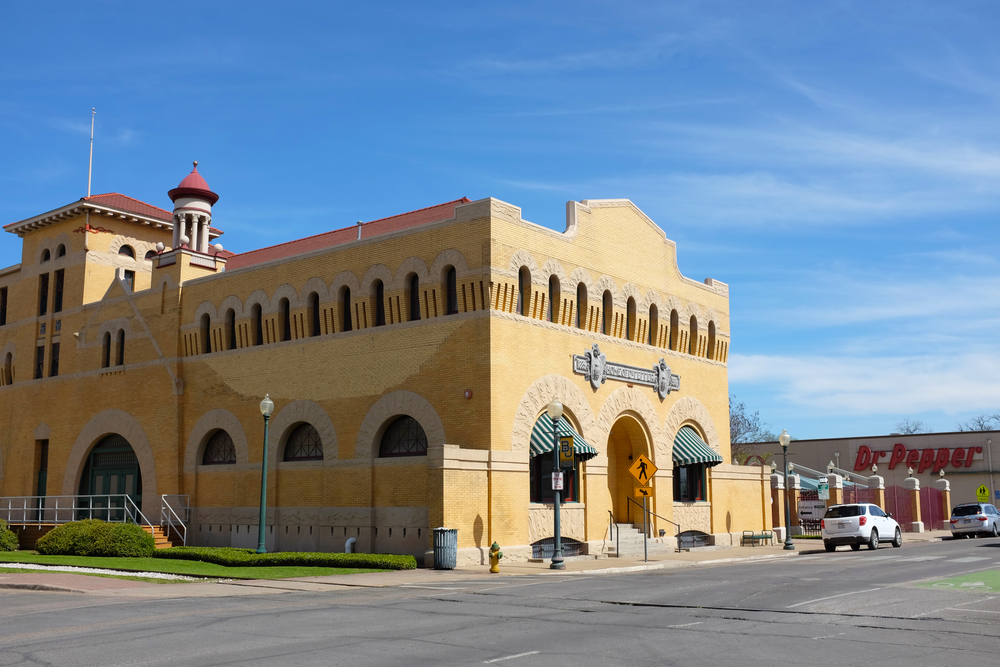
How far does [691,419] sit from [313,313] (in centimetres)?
1491

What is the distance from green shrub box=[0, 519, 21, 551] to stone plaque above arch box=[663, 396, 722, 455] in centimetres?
2330

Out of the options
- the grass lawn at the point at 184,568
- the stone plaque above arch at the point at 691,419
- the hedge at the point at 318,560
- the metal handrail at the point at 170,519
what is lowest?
the grass lawn at the point at 184,568

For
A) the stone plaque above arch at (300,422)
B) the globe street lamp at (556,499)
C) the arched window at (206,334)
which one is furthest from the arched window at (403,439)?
the arched window at (206,334)

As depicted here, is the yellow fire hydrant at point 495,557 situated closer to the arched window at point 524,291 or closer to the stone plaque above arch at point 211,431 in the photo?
the arched window at point 524,291

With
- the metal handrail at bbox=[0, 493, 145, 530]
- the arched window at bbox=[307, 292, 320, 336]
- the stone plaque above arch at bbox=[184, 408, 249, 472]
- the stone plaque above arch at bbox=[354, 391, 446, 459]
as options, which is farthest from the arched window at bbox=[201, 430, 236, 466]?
the stone plaque above arch at bbox=[354, 391, 446, 459]

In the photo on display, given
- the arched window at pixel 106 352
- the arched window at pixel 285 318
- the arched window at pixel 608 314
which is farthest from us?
the arched window at pixel 106 352

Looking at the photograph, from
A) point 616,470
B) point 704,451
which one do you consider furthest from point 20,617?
point 704,451

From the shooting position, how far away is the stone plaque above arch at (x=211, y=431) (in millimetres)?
33319

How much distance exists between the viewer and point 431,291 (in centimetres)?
2900

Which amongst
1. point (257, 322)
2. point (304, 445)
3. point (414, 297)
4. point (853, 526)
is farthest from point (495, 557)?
point (853, 526)

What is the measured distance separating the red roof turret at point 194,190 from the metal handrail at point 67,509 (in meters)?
12.1

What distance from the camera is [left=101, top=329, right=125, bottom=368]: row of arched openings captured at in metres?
39.0

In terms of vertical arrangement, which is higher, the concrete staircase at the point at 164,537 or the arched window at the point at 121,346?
the arched window at the point at 121,346

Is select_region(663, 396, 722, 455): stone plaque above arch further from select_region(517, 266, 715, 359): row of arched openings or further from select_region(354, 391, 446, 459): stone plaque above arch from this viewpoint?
select_region(354, 391, 446, 459): stone plaque above arch
